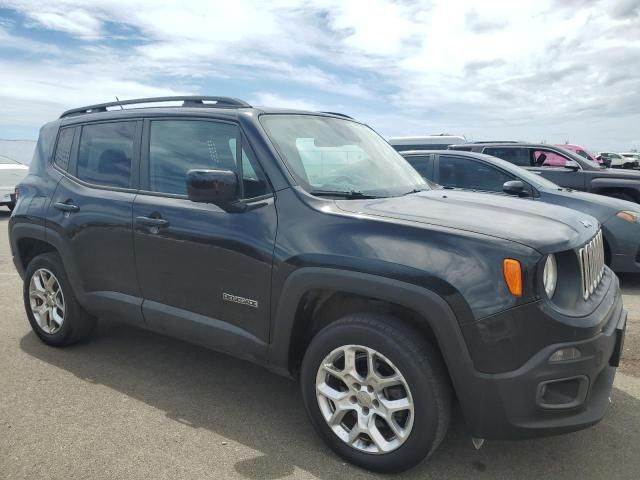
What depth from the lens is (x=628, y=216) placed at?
20.6 feet

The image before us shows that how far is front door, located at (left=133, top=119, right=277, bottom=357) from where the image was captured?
9.91 feet

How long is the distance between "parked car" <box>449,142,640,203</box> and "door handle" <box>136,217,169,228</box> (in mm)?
7482

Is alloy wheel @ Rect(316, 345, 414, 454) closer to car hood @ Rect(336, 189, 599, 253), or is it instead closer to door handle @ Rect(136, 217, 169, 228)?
car hood @ Rect(336, 189, 599, 253)

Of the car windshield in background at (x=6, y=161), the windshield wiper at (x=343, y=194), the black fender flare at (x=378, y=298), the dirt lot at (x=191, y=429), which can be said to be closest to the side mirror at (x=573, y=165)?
the dirt lot at (x=191, y=429)

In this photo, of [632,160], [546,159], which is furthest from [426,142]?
[632,160]

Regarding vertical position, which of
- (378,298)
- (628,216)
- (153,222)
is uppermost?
(153,222)

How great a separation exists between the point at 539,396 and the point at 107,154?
3.22 meters

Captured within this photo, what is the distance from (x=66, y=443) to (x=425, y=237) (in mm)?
2202

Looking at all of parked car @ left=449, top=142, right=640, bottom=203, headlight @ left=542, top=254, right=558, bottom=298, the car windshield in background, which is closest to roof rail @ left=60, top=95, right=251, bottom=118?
headlight @ left=542, top=254, right=558, bottom=298

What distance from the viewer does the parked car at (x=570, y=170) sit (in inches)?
350

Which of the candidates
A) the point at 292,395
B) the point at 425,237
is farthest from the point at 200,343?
the point at 425,237

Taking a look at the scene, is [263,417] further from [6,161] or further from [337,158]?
[6,161]

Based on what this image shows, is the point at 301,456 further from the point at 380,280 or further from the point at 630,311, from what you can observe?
the point at 630,311

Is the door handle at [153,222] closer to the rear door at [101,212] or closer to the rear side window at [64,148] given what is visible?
the rear door at [101,212]
